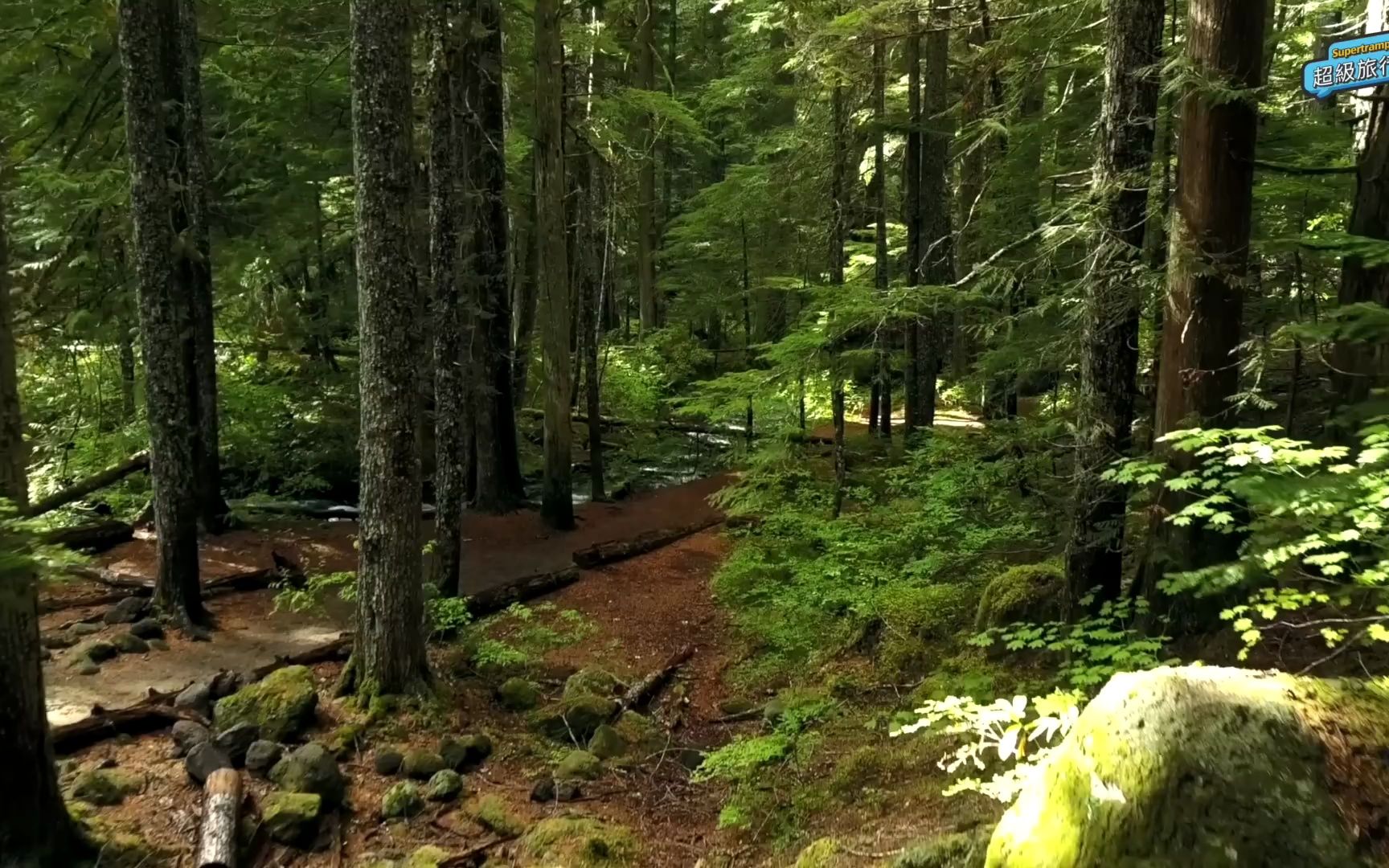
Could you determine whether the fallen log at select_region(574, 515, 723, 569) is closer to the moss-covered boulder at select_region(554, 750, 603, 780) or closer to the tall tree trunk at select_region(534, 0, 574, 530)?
the tall tree trunk at select_region(534, 0, 574, 530)

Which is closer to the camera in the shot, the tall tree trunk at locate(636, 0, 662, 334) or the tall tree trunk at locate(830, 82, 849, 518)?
the tall tree trunk at locate(830, 82, 849, 518)

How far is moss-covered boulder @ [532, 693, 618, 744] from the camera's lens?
27.6 feet

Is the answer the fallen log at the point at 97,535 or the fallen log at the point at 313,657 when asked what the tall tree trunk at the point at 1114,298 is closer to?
the fallen log at the point at 313,657

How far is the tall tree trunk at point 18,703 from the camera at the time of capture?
523 centimetres

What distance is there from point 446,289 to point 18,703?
24.7 feet

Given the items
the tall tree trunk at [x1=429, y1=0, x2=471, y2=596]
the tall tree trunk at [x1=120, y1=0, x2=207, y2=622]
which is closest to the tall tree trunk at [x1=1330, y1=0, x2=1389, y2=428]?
the tall tree trunk at [x1=429, y1=0, x2=471, y2=596]

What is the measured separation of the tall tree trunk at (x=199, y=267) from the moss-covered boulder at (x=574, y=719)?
752 centimetres

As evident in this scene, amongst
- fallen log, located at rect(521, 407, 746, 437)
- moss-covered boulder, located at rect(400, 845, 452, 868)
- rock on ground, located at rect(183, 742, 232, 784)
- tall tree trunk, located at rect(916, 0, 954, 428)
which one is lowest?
moss-covered boulder, located at rect(400, 845, 452, 868)

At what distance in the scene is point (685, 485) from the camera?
20.0 m

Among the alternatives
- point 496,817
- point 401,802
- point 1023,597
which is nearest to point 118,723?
point 401,802

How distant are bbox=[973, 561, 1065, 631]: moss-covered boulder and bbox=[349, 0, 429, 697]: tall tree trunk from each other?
551cm

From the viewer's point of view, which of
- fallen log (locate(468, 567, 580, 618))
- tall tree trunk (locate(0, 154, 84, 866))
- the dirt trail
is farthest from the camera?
fallen log (locate(468, 567, 580, 618))

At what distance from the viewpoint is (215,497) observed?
14367 mm

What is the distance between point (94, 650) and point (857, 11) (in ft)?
40.3
